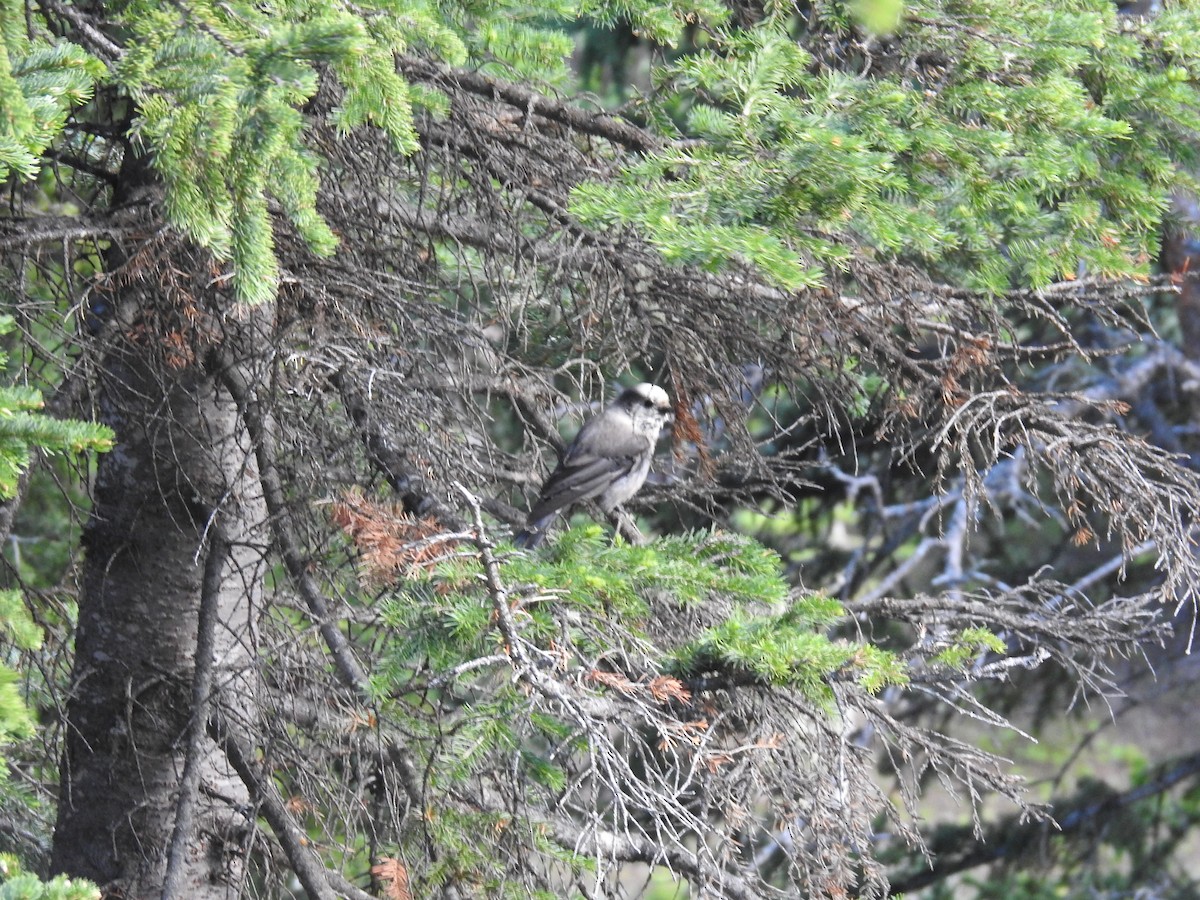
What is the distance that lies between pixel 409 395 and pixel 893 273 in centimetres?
172

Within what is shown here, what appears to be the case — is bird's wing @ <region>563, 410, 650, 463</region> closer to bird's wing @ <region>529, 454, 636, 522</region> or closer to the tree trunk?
bird's wing @ <region>529, 454, 636, 522</region>

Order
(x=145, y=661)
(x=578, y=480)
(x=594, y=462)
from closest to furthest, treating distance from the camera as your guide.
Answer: (x=145, y=661), (x=578, y=480), (x=594, y=462)

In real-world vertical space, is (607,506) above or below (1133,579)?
above

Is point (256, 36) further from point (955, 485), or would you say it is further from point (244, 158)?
point (955, 485)

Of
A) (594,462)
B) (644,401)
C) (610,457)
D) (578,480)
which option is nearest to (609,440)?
(610,457)

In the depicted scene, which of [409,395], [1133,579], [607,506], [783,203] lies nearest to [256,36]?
[409,395]

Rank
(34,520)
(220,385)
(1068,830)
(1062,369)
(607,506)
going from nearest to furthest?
(220,385) → (607,506) → (34,520) → (1062,369) → (1068,830)

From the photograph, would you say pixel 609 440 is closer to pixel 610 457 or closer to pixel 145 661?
pixel 610 457

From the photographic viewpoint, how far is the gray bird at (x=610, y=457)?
5004mm

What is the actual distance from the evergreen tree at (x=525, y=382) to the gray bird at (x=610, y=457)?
0.20 metres

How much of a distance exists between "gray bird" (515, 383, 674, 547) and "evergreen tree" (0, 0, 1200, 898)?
0.20 meters

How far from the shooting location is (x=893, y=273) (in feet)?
13.5

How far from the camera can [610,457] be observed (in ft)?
18.4

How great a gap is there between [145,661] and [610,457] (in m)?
2.23
